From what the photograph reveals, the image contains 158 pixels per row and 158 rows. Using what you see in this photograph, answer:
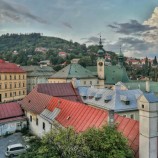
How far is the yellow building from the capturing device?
68.4 metres

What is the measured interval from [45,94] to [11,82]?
3429 cm

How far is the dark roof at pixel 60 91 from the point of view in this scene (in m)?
46.1

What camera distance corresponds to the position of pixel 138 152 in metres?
17.7

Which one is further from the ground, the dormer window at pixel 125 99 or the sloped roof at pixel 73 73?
the sloped roof at pixel 73 73

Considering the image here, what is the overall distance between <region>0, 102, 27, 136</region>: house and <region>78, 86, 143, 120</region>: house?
501 inches

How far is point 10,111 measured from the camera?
40094 mm

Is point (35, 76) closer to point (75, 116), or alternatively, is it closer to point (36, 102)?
point (36, 102)

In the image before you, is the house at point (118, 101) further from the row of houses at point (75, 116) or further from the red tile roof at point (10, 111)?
the red tile roof at point (10, 111)

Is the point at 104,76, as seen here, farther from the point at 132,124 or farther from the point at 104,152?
the point at 104,152

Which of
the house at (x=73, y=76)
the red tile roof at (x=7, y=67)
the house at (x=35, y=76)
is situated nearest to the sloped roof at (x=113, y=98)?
the house at (x=73, y=76)

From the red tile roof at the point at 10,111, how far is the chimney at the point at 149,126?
1064 inches

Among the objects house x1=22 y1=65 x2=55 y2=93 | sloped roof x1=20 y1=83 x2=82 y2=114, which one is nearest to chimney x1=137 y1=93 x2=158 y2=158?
sloped roof x1=20 y1=83 x2=82 y2=114

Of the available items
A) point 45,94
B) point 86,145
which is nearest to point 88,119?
point 86,145

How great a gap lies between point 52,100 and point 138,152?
1995cm
